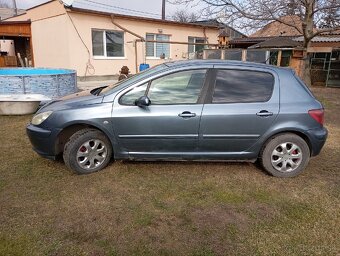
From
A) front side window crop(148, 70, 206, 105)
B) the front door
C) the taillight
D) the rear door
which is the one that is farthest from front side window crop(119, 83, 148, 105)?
the taillight

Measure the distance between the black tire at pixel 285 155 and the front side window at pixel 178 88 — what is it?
129 cm

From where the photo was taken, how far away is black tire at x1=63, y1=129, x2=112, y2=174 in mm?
3906

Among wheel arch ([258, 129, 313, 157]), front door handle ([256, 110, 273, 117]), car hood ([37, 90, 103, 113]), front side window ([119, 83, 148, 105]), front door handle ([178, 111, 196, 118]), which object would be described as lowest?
wheel arch ([258, 129, 313, 157])

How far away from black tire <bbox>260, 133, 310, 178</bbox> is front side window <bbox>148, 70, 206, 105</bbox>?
4.25 ft

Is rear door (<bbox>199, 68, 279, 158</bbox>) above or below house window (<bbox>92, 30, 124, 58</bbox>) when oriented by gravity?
below

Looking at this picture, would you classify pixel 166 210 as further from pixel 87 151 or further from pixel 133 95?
pixel 133 95

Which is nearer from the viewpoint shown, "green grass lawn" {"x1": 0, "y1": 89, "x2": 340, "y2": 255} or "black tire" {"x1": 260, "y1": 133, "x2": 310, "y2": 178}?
"green grass lawn" {"x1": 0, "y1": 89, "x2": 340, "y2": 255}

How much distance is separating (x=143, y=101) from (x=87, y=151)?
1.08 m

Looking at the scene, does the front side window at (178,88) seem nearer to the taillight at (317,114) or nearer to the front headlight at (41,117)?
the front headlight at (41,117)

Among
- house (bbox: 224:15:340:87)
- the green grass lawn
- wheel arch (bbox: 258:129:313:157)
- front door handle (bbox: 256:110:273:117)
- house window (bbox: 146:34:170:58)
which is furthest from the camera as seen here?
house window (bbox: 146:34:170:58)

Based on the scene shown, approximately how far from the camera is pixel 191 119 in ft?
12.6

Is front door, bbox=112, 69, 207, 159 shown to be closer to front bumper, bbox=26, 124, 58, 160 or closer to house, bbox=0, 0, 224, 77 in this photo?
front bumper, bbox=26, 124, 58, 160

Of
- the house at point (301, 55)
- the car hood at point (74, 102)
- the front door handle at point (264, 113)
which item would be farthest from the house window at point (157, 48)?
the front door handle at point (264, 113)

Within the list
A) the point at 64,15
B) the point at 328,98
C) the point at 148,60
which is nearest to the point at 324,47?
the point at 328,98
